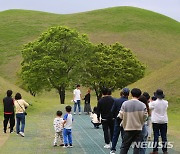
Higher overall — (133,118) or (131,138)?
(133,118)

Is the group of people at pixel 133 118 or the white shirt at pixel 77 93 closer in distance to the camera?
the group of people at pixel 133 118

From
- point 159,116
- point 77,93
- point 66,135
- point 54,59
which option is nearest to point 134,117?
point 159,116

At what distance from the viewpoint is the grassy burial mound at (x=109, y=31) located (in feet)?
303

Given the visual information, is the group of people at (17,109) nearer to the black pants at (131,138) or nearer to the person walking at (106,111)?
the person walking at (106,111)

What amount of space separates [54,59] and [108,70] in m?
9.36

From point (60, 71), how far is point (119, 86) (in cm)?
1066

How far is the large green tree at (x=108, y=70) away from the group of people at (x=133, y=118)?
37805 millimetres

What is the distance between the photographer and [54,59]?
46.9 metres

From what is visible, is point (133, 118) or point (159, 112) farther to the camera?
point (159, 112)

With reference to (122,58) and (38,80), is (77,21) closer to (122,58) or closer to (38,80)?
(122,58)

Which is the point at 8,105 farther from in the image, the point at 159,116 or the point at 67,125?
the point at 159,116

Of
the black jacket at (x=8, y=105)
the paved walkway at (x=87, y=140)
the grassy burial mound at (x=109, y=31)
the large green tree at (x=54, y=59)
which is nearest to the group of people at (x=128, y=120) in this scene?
the paved walkway at (x=87, y=140)

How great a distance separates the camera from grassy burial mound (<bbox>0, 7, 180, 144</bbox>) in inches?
3632

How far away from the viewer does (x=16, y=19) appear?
412ft
